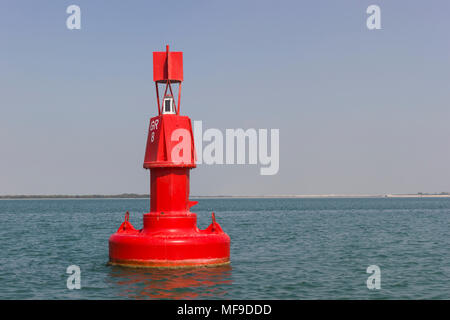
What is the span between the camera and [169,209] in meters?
21.2

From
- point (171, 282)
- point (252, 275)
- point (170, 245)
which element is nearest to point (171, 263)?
point (170, 245)

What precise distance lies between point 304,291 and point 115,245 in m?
7.87

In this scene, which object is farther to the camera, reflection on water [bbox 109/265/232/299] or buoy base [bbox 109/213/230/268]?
buoy base [bbox 109/213/230/268]

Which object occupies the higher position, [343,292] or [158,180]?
[158,180]

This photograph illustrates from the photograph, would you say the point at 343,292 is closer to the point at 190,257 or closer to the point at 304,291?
the point at 304,291

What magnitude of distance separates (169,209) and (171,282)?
11.7 ft

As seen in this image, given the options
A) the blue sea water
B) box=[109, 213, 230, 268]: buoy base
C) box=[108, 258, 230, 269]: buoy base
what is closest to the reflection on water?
the blue sea water

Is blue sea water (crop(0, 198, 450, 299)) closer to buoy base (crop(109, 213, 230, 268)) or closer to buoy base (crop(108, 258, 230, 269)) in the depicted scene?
buoy base (crop(108, 258, 230, 269))

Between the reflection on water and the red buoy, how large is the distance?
0.36m

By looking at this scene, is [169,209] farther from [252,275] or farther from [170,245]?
[252,275]

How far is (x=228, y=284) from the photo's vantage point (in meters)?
18.8

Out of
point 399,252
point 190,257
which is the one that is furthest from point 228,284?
point 399,252

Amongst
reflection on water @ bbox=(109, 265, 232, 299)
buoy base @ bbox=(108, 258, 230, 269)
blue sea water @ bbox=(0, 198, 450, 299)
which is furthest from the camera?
buoy base @ bbox=(108, 258, 230, 269)

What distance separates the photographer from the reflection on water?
17016 mm
